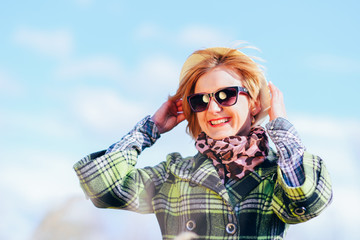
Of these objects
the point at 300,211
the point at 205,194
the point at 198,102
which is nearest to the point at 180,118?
the point at 198,102

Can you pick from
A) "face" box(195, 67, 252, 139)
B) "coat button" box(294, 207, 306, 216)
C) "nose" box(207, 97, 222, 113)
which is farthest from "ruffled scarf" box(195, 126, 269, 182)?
"coat button" box(294, 207, 306, 216)

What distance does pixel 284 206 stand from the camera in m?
2.99

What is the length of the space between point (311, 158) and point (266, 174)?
12.9 inches

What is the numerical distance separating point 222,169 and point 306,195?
67 cm

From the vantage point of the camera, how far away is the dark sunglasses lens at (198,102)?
3484mm

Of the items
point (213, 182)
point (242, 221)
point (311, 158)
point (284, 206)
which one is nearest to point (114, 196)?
point (213, 182)

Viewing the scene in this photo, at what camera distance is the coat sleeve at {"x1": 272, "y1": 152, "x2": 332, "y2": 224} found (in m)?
2.90

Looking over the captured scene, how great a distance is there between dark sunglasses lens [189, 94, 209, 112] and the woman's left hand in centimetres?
49

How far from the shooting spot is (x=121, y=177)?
134 inches

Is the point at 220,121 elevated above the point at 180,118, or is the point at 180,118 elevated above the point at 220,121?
the point at 180,118

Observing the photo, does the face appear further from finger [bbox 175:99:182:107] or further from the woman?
finger [bbox 175:99:182:107]

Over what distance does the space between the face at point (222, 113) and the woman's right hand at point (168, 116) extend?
0.45 meters

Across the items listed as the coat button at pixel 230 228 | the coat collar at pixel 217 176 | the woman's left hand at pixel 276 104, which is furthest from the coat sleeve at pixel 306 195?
the woman's left hand at pixel 276 104

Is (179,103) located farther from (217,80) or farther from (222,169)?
(222,169)
